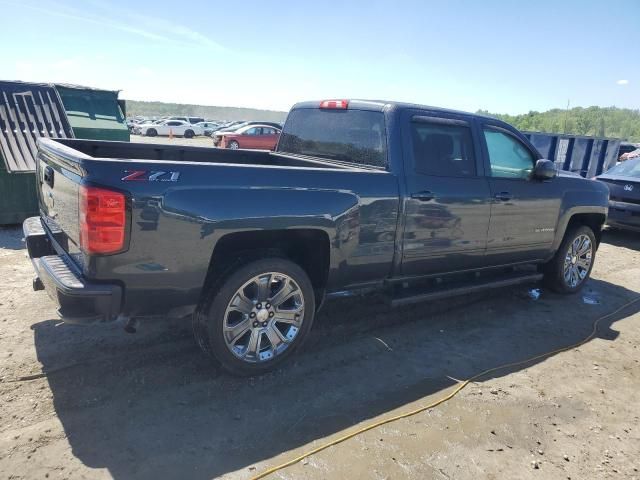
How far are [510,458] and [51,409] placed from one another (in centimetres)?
276

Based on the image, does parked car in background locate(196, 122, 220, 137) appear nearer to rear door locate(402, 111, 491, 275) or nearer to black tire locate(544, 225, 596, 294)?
black tire locate(544, 225, 596, 294)

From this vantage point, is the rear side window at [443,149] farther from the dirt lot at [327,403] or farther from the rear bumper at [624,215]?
the rear bumper at [624,215]

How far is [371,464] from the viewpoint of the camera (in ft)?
8.96

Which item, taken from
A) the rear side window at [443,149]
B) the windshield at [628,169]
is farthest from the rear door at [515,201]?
the windshield at [628,169]

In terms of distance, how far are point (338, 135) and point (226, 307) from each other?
2.00 meters

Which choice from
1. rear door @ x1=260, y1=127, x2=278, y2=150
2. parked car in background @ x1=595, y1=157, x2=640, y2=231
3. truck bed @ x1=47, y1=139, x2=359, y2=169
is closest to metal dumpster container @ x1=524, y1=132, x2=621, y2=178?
parked car in background @ x1=595, y1=157, x2=640, y2=231

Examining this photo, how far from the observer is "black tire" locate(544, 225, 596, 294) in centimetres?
566

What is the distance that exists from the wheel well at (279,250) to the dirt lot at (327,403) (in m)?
0.72

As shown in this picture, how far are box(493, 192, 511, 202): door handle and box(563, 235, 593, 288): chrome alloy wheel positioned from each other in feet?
4.96

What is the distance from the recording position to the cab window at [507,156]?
4.75 metres

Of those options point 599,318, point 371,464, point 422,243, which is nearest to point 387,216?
point 422,243

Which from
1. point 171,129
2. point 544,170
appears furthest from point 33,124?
point 171,129

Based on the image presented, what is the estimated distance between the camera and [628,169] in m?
9.69

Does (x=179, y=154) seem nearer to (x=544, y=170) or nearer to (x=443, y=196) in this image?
(x=443, y=196)
